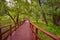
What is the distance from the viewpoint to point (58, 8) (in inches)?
714

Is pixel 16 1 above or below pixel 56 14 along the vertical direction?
above

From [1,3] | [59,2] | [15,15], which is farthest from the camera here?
[15,15]

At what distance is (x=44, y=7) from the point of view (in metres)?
18.3

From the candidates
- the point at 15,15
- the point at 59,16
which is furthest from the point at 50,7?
the point at 15,15

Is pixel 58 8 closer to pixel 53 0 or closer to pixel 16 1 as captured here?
pixel 53 0

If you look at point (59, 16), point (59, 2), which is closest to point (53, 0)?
point (59, 2)

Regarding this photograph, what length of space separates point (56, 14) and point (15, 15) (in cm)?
552

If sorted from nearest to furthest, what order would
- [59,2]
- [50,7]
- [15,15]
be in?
1. [59,2]
2. [50,7]
3. [15,15]

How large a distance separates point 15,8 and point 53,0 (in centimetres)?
572

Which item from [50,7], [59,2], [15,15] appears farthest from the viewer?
[15,15]

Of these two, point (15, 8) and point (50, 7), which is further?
point (15, 8)

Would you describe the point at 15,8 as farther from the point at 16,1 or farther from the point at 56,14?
the point at 56,14

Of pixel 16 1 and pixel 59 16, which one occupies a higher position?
pixel 16 1

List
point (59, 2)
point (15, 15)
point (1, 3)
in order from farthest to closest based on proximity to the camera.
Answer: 1. point (15, 15)
2. point (59, 2)
3. point (1, 3)
